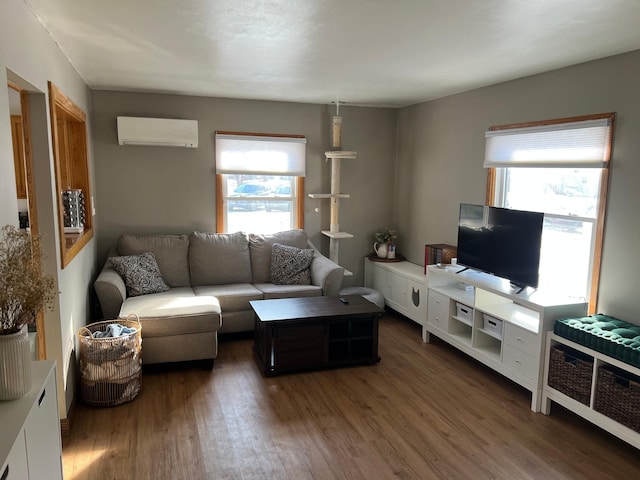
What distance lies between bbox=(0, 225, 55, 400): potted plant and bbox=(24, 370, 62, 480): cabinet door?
115mm

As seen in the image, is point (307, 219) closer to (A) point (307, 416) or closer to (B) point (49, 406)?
(A) point (307, 416)

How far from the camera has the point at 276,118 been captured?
5.27m

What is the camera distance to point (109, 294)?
3.94m

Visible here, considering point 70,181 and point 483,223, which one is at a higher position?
point 70,181

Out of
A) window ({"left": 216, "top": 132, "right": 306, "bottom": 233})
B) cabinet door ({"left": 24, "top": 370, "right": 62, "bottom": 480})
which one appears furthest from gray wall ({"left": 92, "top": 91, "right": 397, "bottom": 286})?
cabinet door ({"left": 24, "top": 370, "right": 62, "bottom": 480})

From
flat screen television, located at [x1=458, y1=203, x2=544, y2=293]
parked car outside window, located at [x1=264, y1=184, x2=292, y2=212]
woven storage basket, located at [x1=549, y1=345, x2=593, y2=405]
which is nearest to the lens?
woven storage basket, located at [x1=549, y1=345, x2=593, y2=405]

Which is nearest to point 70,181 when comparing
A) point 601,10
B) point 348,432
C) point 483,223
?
point 348,432

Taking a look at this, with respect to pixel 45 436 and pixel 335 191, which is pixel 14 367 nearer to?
pixel 45 436

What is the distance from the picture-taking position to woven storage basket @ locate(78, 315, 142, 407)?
126 inches

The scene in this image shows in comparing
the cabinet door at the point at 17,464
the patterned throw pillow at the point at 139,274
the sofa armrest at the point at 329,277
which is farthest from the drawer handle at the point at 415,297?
the cabinet door at the point at 17,464

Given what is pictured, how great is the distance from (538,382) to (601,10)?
7.36 ft

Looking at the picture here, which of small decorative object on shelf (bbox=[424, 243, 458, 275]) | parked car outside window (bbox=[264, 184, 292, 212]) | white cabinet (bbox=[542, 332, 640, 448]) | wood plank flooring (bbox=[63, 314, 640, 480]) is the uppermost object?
parked car outside window (bbox=[264, 184, 292, 212])

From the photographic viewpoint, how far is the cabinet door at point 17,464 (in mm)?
1327

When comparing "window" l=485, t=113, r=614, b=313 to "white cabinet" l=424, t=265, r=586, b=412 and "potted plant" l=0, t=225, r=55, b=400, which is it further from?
"potted plant" l=0, t=225, r=55, b=400
